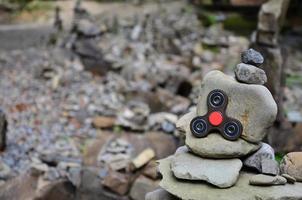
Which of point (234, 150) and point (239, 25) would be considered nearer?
point (234, 150)

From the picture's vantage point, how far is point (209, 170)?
11.5 ft

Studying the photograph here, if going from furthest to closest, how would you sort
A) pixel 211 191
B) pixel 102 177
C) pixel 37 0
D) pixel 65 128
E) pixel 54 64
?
pixel 37 0 < pixel 54 64 < pixel 65 128 < pixel 102 177 < pixel 211 191

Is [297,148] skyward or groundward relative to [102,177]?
skyward

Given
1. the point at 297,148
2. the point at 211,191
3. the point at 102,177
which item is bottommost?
the point at 102,177

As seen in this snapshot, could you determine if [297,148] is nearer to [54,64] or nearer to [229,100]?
[229,100]

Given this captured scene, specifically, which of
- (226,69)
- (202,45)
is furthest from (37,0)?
(226,69)

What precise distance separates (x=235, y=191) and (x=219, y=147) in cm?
32

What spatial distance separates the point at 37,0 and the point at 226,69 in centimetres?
585

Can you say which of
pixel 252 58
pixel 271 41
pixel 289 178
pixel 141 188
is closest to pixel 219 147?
pixel 289 178

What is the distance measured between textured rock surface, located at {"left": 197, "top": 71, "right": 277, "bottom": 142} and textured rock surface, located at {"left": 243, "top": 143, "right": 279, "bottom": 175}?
0.13m

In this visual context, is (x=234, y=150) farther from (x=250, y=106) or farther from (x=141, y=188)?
(x=141, y=188)

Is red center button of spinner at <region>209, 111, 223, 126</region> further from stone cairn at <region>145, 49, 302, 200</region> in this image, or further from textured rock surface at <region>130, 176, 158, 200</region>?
textured rock surface at <region>130, 176, 158, 200</region>

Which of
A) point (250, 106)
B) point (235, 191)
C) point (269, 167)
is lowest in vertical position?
point (235, 191)

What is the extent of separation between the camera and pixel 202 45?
9.93m
